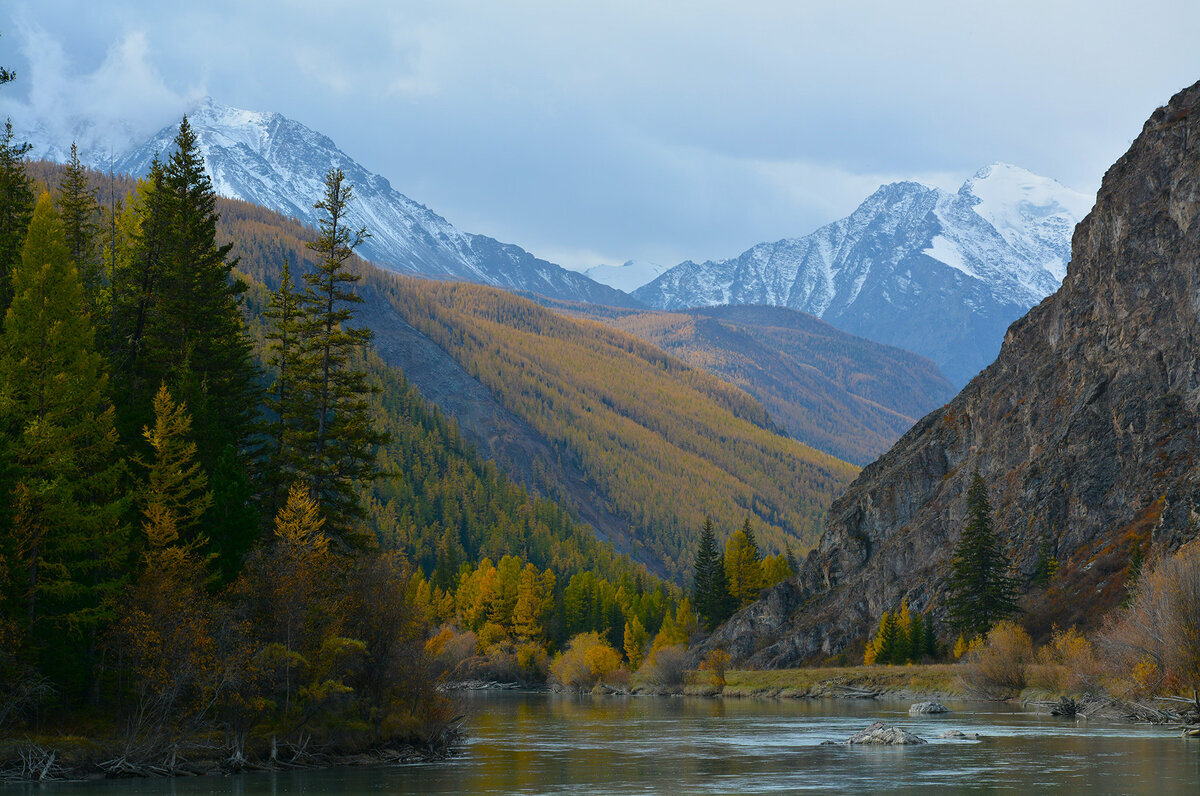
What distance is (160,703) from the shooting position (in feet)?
173

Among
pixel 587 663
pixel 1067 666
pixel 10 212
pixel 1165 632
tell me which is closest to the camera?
pixel 1165 632

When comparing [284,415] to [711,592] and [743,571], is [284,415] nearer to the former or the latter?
[711,592]

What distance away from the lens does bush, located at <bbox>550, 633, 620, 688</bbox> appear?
505 ft

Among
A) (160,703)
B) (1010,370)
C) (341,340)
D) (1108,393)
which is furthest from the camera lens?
(1010,370)

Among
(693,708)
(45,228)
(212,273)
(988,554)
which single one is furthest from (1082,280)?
(45,228)

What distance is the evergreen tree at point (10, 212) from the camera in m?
65.7

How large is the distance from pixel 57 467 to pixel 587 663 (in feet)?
357

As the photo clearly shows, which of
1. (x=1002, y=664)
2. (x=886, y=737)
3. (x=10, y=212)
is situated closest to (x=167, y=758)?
(x=10, y=212)

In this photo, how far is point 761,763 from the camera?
60.1 m

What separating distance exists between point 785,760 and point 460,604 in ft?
424

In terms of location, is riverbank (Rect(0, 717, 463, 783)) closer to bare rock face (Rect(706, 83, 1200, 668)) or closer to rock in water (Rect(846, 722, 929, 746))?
rock in water (Rect(846, 722, 929, 746))

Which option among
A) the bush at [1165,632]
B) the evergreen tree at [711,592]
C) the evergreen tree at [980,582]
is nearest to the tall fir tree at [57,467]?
the bush at [1165,632]

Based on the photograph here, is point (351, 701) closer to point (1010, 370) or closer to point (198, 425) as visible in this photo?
point (198, 425)

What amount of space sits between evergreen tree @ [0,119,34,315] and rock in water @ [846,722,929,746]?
54839 mm
